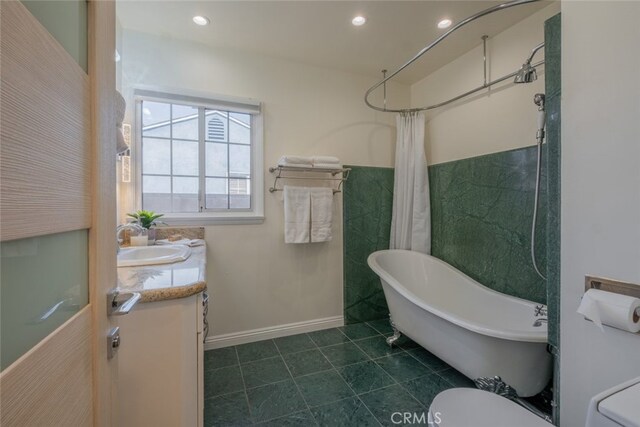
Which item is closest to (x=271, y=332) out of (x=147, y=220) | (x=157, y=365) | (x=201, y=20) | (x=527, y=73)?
(x=147, y=220)

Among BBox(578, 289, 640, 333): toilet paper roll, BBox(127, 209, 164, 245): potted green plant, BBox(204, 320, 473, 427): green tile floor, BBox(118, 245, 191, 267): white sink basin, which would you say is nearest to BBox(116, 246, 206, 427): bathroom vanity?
BBox(118, 245, 191, 267): white sink basin

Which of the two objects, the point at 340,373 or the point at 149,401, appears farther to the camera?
the point at 340,373

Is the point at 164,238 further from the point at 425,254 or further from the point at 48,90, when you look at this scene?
the point at 425,254

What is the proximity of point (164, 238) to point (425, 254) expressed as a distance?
232 centimetres

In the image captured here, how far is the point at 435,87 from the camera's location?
109 inches

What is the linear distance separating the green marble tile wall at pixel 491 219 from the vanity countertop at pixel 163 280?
2.15 metres

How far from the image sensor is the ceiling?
73.3 inches

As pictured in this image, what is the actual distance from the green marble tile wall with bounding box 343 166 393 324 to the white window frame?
88 centimetres

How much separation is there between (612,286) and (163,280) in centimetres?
150

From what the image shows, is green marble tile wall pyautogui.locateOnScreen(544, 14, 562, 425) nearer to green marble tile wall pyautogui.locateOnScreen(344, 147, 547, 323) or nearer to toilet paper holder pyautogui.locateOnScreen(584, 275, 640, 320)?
toilet paper holder pyautogui.locateOnScreen(584, 275, 640, 320)

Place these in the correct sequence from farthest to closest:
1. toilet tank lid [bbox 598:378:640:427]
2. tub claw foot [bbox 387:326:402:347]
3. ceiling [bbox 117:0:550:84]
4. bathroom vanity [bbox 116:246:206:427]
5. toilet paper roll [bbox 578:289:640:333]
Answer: tub claw foot [bbox 387:326:402:347] → ceiling [bbox 117:0:550:84] → bathroom vanity [bbox 116:246:206:427] → toilet paper roll [bbox 578:289:640:333] → toilet tank lid [bbox 598:378:640:427]

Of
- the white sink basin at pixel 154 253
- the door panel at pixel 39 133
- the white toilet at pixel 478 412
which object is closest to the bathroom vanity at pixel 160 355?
the white sink basin at pixel 154 253

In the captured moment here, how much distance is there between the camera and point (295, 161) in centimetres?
231

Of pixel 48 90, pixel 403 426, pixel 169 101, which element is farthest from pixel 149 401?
pixel 169 101
